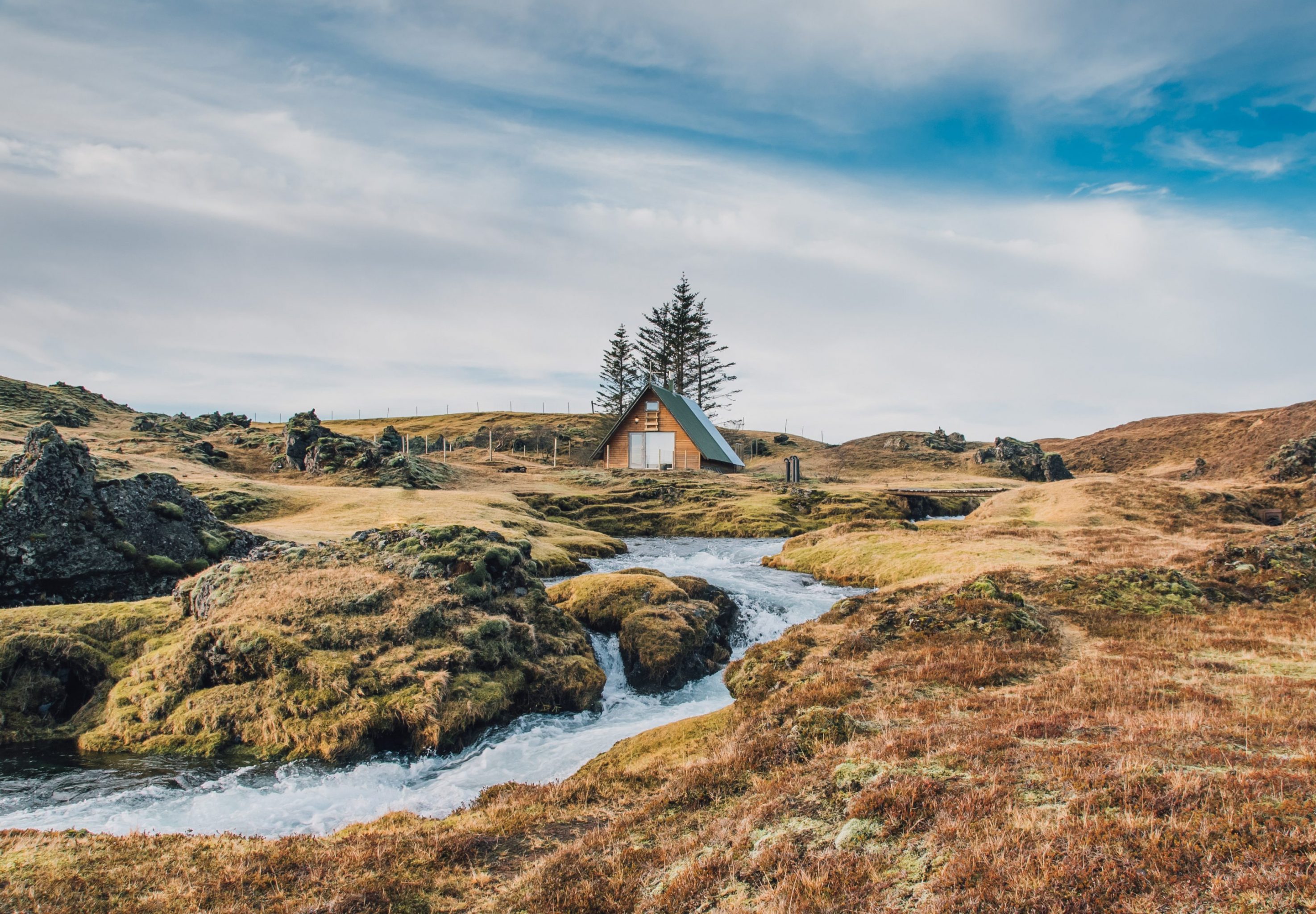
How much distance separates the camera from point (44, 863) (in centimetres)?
791

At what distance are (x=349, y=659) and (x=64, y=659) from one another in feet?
20.3

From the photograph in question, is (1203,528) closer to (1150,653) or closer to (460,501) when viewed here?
(1150,653)

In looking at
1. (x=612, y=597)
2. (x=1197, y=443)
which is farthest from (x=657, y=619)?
(x=1197, y=443)

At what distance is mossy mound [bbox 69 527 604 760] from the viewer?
1386cm

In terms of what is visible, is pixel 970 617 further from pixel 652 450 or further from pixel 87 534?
pixel 652 450

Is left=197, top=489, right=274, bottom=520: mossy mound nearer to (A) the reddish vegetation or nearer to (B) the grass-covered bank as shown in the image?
(B) the grass-covered bank

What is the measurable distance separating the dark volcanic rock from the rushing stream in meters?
7.39

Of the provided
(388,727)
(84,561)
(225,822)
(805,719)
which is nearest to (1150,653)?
(805,719)

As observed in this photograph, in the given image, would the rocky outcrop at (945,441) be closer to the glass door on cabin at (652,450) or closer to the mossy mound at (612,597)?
the glass door on cabin at (652,450)

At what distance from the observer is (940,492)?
225 feet

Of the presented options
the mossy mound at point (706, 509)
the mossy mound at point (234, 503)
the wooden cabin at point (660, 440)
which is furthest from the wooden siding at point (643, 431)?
the mossy mound at point (234, 503)

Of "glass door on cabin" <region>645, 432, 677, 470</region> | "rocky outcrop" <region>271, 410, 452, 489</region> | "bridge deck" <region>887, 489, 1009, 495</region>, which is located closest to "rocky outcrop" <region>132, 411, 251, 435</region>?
"rocky outcrop" <region>271, 410, 452, 489</region>

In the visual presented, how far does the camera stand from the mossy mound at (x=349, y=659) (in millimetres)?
13859

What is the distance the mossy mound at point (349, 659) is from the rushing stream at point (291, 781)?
56 centimetres
